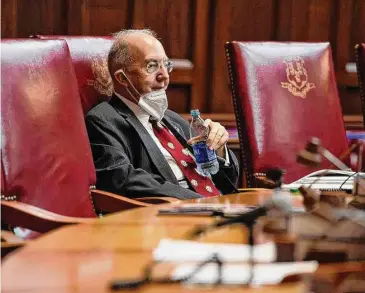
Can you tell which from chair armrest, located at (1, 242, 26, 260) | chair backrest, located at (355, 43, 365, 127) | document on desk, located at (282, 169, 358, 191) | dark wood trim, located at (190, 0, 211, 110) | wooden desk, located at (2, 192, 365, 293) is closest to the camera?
wooden desk, located at (2, 192, 365, 293)

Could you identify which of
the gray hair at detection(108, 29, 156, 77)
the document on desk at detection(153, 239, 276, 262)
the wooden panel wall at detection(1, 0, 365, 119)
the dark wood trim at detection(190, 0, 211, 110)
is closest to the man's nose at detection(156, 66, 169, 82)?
the gray hair at detection(108, 29, 156, 77)

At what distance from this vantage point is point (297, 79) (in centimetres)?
340

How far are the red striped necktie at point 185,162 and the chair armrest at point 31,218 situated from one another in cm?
83

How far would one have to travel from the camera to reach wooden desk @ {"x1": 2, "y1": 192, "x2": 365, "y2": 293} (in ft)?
4.32

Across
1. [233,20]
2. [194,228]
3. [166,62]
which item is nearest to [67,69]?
[166,62]

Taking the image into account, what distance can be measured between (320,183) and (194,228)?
1.04m

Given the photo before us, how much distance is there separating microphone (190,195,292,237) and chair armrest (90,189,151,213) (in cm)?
104

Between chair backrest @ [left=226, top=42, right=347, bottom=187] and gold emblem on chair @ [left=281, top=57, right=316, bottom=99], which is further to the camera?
gold emblem on chair @ [left=281, top=57, right=316, bottom=99]

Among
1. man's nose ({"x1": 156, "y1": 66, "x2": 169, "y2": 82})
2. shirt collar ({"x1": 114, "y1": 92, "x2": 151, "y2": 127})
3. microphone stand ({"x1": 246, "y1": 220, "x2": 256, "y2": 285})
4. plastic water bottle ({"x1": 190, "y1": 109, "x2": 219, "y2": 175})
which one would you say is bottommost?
plastic water bottle ({"x1": 190, "y1": 109, "x2": 219, "y2": 175})

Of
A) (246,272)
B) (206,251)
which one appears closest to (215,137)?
(206,251)

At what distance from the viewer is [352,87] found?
4.46 meters

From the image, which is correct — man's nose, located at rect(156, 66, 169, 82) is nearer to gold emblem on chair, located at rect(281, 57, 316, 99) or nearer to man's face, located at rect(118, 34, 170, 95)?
man's face, located at rect(118, 34, 170, 95)

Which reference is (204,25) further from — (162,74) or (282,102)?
(162,74)

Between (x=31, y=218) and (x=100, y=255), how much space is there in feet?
2.45
